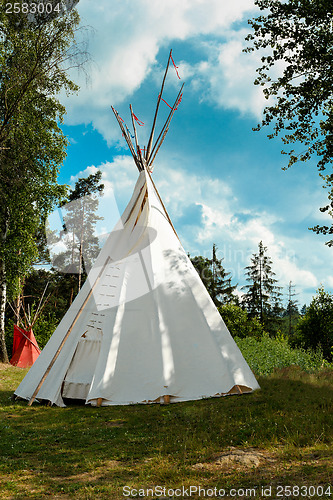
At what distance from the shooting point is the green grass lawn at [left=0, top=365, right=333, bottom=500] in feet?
10.4

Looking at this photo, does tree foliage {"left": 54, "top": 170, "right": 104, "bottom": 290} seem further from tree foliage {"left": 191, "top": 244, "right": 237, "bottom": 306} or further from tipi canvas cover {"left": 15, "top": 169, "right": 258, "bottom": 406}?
tipi canvas cover {"left": 15, "top": 169, "right": 258, "bottom": 406}

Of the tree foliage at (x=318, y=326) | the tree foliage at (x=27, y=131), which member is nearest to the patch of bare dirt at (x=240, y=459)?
the tree foliage at (x=318, y=326)

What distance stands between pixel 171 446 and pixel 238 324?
1093 cm

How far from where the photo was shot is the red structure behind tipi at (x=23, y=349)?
13.1m

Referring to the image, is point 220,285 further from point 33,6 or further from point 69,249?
point 33,6

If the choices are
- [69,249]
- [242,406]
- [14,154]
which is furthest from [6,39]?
[69,249]

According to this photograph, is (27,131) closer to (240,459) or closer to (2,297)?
(2,297)


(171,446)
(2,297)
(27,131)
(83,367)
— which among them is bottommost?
(171,446)

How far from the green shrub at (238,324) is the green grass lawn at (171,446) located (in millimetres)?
8357

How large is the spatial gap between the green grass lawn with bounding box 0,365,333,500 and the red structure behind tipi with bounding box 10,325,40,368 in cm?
741

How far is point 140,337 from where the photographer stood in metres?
6.18

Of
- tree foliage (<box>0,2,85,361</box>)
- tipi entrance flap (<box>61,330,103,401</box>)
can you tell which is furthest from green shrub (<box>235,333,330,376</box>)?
tree foliage (<box>0,2,85,361</box>)

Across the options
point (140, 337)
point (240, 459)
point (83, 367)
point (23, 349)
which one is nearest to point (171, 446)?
point (240, 459)

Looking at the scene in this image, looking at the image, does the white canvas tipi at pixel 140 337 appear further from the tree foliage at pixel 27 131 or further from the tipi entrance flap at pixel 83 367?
the tree foliage at pixel 27 131
